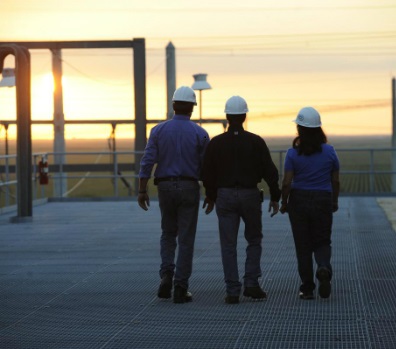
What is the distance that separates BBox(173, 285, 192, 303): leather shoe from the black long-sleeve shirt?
0.85 m

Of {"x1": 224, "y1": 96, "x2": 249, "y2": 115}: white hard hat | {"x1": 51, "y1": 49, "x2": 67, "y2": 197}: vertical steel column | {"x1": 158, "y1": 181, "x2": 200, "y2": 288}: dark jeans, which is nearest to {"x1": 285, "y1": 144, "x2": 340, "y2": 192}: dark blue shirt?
{"x1": 224, "y1": 96, "x2": 249, "y2": 115}: white hard hat

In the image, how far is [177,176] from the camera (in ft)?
Result: 31.4

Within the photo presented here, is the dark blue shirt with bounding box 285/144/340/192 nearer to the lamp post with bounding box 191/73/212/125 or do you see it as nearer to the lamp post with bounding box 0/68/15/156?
the lamp post with bounding box 0/68/15/156

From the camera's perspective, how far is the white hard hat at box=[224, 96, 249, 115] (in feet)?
30.9

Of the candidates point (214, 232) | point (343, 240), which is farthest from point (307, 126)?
point (214, 232)

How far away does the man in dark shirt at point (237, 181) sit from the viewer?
938 centimetres

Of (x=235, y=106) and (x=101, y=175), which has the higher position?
(x=235, y=106)

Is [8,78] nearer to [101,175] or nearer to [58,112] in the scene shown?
[101,175]

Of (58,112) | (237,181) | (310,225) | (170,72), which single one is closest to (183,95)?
(237,181)

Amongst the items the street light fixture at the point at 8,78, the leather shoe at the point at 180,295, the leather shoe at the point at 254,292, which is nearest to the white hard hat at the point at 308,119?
the leather shoe at the point at 254,292

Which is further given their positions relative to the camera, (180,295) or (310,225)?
(310,225)

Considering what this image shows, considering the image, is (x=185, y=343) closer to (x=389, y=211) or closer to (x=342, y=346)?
(x=342, y=346)

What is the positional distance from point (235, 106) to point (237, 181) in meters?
0.60

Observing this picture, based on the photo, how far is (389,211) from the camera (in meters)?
20.9
